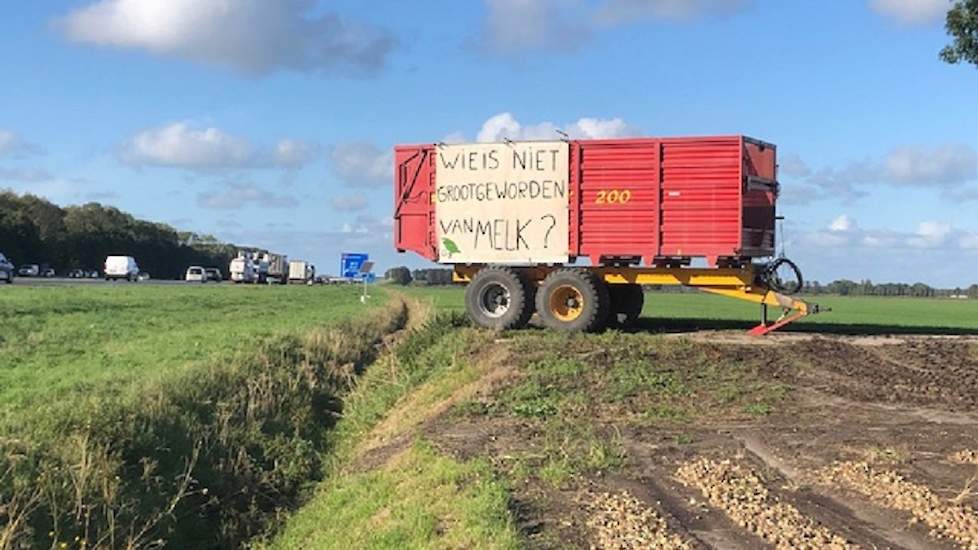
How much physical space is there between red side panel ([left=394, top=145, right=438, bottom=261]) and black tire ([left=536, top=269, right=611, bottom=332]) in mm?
2393

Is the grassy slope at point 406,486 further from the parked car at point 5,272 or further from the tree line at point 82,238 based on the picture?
the tree line at point 82,238

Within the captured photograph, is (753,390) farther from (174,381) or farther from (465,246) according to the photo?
(174,381)

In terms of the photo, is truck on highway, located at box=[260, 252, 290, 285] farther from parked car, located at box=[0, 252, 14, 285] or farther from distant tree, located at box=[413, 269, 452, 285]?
distant tree, located at box=[413, 269, 452, 285]

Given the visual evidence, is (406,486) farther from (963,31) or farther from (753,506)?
(963,31)

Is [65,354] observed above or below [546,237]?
below

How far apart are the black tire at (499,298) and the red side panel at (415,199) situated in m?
1.13

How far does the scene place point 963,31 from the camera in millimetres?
14273

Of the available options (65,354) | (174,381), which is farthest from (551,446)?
(65,354)

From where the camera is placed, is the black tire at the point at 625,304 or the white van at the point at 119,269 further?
the white van at the point at 119,269

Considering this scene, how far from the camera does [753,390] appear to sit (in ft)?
39.1

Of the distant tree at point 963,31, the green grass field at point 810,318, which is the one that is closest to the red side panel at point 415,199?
the green grass field at point 810,318

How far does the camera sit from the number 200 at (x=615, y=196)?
16.4 m

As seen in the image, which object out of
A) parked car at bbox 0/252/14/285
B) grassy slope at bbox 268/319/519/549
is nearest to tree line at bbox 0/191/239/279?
parked car at bbox 0/252/14/285

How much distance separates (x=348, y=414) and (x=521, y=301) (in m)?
3.50
